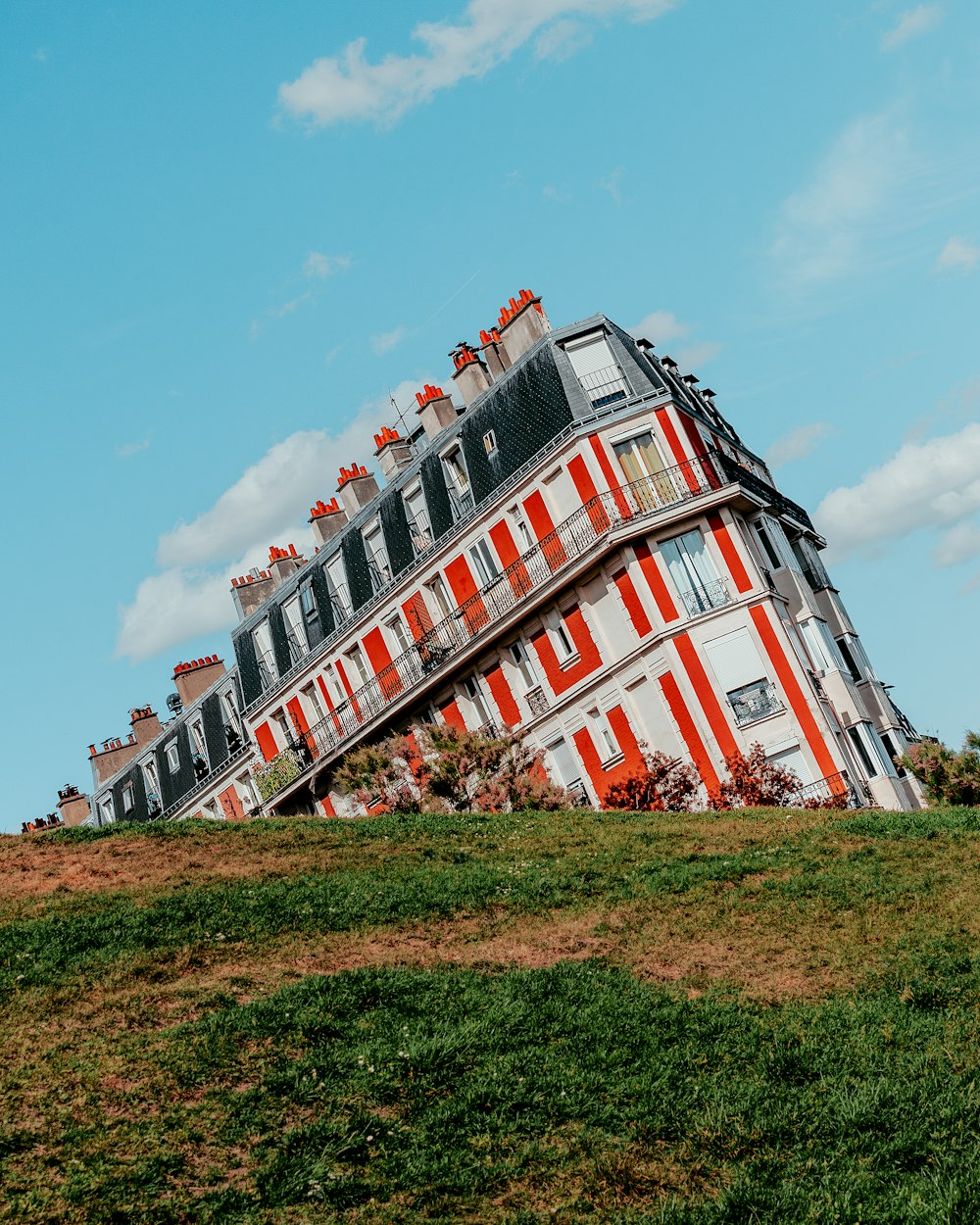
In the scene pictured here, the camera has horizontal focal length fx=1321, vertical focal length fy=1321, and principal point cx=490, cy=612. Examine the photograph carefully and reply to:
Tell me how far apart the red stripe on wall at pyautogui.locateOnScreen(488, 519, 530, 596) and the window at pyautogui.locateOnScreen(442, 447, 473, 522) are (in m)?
1.69

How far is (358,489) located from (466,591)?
9799mm

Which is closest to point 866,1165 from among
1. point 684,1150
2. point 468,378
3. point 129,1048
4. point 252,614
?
point 684,1150

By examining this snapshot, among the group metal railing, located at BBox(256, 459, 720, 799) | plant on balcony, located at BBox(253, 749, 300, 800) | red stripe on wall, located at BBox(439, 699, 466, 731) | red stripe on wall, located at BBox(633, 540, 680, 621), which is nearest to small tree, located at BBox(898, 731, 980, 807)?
red stripe on wall, located at BBox(633, 540, 680, 621)

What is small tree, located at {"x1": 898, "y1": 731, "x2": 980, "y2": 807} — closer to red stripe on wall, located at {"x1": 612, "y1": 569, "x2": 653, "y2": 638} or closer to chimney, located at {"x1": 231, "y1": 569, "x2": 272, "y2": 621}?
red stripe on wall, located at {"x1": 612, "y1": 569, "x2": 653, "y2": 638}

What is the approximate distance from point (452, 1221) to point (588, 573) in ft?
91.9

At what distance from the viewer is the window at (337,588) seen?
46656 mm

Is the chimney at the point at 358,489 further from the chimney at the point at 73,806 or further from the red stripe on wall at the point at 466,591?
the chimney at the point at 73,806

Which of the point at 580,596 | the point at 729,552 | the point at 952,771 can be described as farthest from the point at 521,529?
the point at 952,771

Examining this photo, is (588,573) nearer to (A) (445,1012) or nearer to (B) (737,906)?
(B) (737,906)

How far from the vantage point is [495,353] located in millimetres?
42406

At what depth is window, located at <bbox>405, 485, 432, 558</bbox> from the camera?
A: 141ft

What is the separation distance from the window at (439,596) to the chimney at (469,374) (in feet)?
19.0

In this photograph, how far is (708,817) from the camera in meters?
24.6

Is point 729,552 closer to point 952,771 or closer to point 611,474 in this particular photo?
point 611,474
